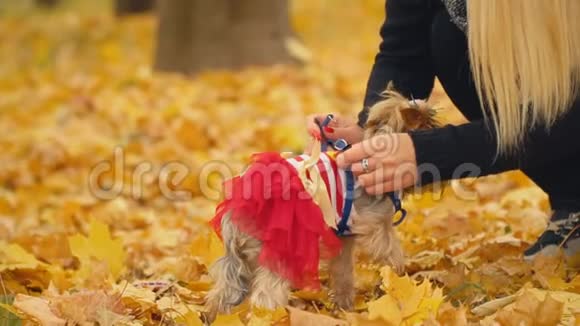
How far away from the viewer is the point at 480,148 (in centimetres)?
217

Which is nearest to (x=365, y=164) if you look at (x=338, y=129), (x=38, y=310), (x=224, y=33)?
(x=338, y=129)

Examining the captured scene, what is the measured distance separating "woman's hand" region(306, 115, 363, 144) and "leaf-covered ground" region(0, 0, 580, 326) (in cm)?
25

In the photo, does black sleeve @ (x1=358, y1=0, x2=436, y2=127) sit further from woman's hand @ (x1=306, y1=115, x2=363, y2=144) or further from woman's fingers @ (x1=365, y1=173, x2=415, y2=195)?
woman's fingers @ (x1=365, y1=173, x2=415, y2=195)

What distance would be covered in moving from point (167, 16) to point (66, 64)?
2.50 meters

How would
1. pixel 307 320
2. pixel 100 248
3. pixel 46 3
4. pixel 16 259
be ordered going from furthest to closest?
pixel 46 3 < pixel 100 248 < pixel 16 259 < pixel 307 320

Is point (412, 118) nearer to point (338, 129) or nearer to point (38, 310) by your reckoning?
point (338, 129)

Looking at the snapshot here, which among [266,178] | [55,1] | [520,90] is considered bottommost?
[55,1]

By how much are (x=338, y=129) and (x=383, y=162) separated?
29 cm

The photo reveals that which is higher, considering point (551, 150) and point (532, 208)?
point (551, 150)

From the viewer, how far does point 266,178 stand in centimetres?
206

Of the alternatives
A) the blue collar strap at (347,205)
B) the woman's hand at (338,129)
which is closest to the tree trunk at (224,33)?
the woman's hand at (338,129)

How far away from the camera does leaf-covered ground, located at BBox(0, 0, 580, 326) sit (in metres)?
2.13

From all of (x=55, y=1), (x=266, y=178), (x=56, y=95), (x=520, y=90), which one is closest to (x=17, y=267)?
(x=266, y=178)

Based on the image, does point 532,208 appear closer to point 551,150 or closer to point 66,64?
point 551,150
